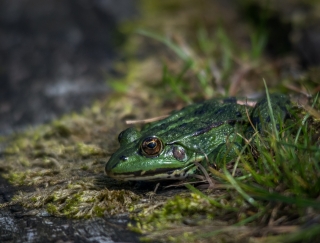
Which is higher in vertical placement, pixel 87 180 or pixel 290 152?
pixel 290 152

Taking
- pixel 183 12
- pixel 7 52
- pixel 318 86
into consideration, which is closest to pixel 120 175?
pixel 318 86

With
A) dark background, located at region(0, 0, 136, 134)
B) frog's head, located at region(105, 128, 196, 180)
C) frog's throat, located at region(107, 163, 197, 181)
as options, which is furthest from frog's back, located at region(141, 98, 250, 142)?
dark background, located at region(0, 0, 136, 134)

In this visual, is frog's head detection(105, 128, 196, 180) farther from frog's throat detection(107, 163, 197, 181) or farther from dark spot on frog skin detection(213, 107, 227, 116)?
dark spot on frog skin detection(213, 107, 227, 116)

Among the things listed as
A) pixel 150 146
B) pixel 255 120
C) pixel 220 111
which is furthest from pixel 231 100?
pixel 150 146

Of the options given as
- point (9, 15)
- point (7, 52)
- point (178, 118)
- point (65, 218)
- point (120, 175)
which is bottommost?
point (65, 218)

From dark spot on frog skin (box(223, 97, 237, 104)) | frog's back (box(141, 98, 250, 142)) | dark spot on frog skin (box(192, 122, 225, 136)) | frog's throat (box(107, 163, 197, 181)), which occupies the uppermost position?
dark spot on frog skin (box(223, 97, 237, 104))

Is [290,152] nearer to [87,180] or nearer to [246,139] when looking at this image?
[246,139]

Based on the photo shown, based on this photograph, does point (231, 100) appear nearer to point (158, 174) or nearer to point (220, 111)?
point (220, 111)
